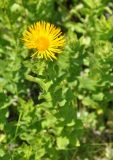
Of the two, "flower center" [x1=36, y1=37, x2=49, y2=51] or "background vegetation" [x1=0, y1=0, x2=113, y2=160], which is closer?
"flower center" [x1=36, y1=37, x2=49, y2=51]

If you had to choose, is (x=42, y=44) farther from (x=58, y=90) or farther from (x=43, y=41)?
(x=58, y=90)

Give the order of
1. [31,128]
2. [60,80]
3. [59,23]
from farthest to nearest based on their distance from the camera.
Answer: [59,23] < [31,128] < [60,80]

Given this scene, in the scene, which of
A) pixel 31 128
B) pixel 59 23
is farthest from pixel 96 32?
pixel 31 128

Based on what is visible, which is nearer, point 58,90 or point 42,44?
point 42,44

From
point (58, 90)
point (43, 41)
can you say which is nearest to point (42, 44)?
point (43, 41)

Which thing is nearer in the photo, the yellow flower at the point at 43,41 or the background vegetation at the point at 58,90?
the yellow flower at the point at 43,41

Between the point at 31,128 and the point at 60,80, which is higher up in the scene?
the point at 60,80

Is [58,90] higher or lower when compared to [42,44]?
lower

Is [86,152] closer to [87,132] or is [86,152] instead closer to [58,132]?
[87,132]
